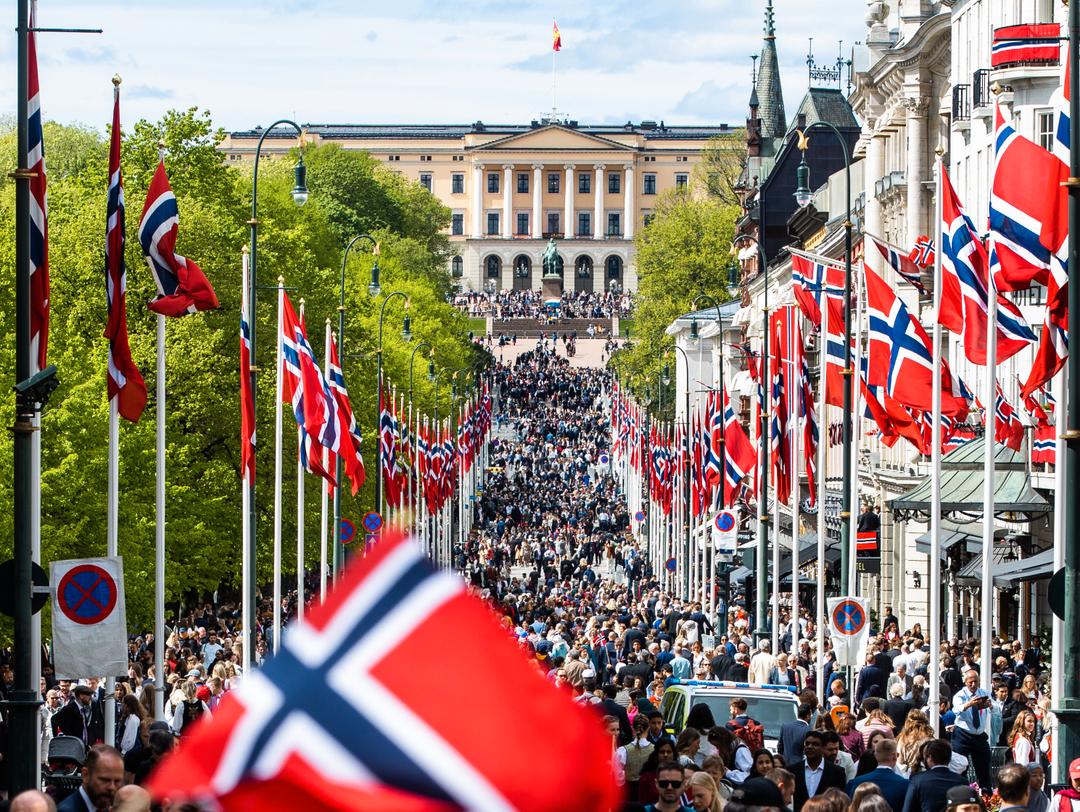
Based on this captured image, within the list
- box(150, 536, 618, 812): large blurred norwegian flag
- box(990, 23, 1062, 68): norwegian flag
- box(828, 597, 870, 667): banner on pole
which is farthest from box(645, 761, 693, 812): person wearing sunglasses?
box(990, 23, 1062, 68): norwegian flag

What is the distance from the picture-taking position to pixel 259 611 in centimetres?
4462

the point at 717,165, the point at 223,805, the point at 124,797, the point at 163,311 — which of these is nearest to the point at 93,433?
the point at 163,311

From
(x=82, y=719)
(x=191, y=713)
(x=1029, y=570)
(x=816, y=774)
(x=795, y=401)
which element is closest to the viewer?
(x=816, y=774)

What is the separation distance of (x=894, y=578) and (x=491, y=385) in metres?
79.0

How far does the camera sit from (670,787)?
10859 mm

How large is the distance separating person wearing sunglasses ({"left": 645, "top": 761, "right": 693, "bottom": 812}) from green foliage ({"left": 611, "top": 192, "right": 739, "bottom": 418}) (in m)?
92.2

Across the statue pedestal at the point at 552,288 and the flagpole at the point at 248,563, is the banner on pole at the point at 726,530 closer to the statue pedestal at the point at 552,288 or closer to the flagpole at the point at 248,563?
the flagpole at the point at 248,563

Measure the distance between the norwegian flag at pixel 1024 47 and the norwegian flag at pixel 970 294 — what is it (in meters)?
13.1

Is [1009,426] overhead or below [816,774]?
overhead

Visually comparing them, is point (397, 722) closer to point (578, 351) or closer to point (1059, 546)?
point (1059, 546)

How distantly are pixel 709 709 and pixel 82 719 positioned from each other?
678 centimetres

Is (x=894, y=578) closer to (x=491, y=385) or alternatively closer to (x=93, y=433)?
(x=93, y=433)

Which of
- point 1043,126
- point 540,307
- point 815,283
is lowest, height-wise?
point 815,283

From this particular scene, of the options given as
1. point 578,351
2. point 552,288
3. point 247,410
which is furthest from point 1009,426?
point 552,288
